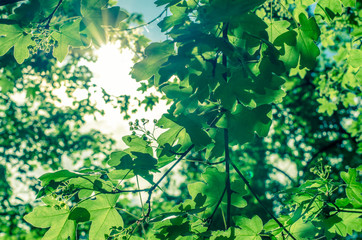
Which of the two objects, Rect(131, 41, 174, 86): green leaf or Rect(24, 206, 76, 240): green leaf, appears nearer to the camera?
Rect(131, 41, 174, 86): green leaf

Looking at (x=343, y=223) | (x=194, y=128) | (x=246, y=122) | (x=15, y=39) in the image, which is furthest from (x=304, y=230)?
(x=15, y=39)

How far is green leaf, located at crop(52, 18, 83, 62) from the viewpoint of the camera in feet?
5.45

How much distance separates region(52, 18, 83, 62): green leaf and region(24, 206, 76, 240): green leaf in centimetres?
97

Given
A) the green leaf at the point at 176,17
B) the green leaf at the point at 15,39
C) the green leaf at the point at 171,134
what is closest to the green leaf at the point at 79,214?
the green leaf at the point at 171,134

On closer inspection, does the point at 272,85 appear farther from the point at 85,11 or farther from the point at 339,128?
the point at 339,128

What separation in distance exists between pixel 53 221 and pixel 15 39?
1146mm

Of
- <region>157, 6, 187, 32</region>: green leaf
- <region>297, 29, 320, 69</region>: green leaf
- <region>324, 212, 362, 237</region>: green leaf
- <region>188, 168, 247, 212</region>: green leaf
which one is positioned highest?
<region>157, 6, 187, 32</region>: green leaf

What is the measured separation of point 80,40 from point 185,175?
41.2ft

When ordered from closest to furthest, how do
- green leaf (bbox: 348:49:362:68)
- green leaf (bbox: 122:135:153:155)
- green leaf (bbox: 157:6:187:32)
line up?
1. green leaf (bbox: 157:6:187:32)
2. green leaf (bbox: 122:135:153:155)
3. green leaf (bbox: 348:49:362:68)

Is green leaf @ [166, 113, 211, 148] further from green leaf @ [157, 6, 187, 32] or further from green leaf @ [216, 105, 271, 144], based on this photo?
green leaf @ [157, 6, 187, 32]

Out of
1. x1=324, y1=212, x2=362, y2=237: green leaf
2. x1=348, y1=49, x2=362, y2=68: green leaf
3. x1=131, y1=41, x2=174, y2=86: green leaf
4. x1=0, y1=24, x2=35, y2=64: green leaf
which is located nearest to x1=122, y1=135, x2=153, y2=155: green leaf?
x1=131, y1=41, x2=174, y2=86: green leaf

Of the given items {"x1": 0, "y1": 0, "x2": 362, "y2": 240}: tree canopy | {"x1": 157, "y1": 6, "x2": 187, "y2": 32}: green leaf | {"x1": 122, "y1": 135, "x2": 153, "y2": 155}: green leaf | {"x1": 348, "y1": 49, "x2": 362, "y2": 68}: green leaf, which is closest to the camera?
{"x1": 0, "y1": 0, "x2": 362, "y2": 240}: tree canopy

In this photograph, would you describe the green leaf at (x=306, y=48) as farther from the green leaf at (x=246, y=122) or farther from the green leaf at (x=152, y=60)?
the green leaf at (x=152, y=60)

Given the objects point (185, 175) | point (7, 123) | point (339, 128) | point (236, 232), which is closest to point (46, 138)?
point (7, 123)
